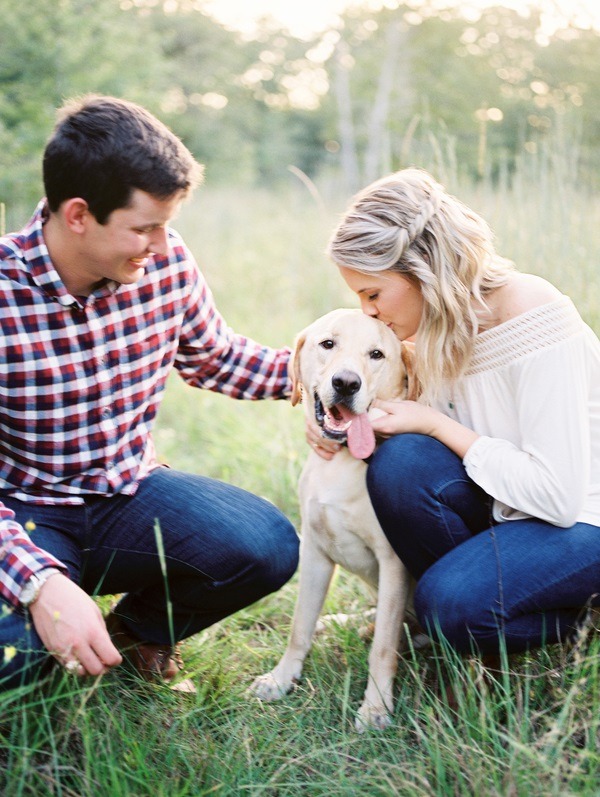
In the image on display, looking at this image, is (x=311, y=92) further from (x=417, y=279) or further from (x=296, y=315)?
(x=417, y=279)

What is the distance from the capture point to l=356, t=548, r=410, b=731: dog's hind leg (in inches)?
83.0

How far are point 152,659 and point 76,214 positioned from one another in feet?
4.13

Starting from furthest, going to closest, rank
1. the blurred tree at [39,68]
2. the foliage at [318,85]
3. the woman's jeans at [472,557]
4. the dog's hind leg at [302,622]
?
the blurred tree at [39,68], the foliage at [318,85], the dog's hind leg at [302,622], the woman's jeans at [472,557]

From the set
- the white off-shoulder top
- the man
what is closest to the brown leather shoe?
the man

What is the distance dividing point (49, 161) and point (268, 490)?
2095mm

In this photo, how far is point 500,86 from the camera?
438 inches

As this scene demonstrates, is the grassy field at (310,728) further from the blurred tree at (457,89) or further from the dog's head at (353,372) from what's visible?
the blurred tree at (457,89)

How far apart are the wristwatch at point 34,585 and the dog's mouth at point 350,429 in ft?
2.99

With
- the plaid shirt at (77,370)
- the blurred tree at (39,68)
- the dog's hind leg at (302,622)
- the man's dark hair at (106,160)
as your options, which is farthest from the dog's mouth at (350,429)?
the blurred tree at (39,68)

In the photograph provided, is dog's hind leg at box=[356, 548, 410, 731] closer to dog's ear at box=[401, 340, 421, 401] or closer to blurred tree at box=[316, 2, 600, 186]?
dog's ear at box=[401, 340, 421, 401]

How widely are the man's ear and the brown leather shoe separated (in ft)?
3.78

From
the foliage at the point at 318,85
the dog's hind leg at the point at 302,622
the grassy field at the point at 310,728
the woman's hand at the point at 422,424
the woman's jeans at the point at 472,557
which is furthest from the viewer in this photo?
the foliage at the point at 318,85

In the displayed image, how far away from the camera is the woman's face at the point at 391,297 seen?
7.28 feet

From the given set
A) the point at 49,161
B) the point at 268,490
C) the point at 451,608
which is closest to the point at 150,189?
the point at 49,161
